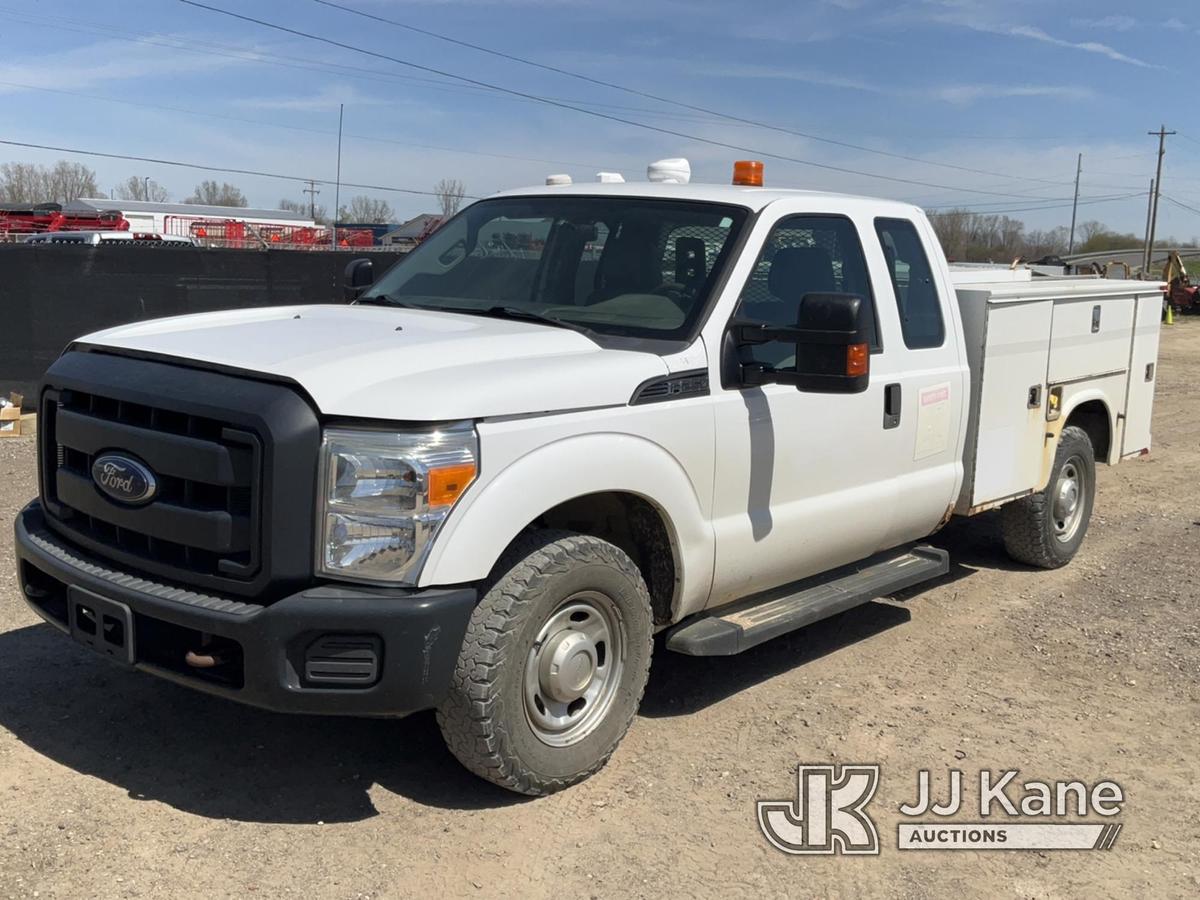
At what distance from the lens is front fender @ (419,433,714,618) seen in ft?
10.9

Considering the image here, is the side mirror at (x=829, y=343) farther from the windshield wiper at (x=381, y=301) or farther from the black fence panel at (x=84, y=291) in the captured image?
the black fence panel at (x=84, y=291)

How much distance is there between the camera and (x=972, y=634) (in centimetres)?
570

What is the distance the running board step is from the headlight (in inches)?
51.4

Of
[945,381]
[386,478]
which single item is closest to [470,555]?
[386,478]

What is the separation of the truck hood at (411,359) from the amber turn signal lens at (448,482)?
0.15 metres

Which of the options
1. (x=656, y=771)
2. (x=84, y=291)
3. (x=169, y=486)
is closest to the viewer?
(x=169, y=486)

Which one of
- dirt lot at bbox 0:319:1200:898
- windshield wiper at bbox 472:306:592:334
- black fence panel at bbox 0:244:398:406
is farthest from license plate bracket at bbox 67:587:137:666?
black fence panel at bbox 0:244:398:406

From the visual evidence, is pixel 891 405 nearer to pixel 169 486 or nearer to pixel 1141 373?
pixel 169 486

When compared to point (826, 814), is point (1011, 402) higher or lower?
higher

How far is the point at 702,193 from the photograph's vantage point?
4758mm

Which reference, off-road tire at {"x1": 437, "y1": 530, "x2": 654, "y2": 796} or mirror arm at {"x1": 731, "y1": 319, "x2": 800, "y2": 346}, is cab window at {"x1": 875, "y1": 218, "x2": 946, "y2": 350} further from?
off-road tire at {"x1": 437, "y1": 530, "x2": 654, "y2": 796}

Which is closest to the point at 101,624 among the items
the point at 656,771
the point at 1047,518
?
the point at 656,771

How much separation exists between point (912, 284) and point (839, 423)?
97 centimetres

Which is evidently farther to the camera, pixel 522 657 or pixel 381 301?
pixel 381 301
